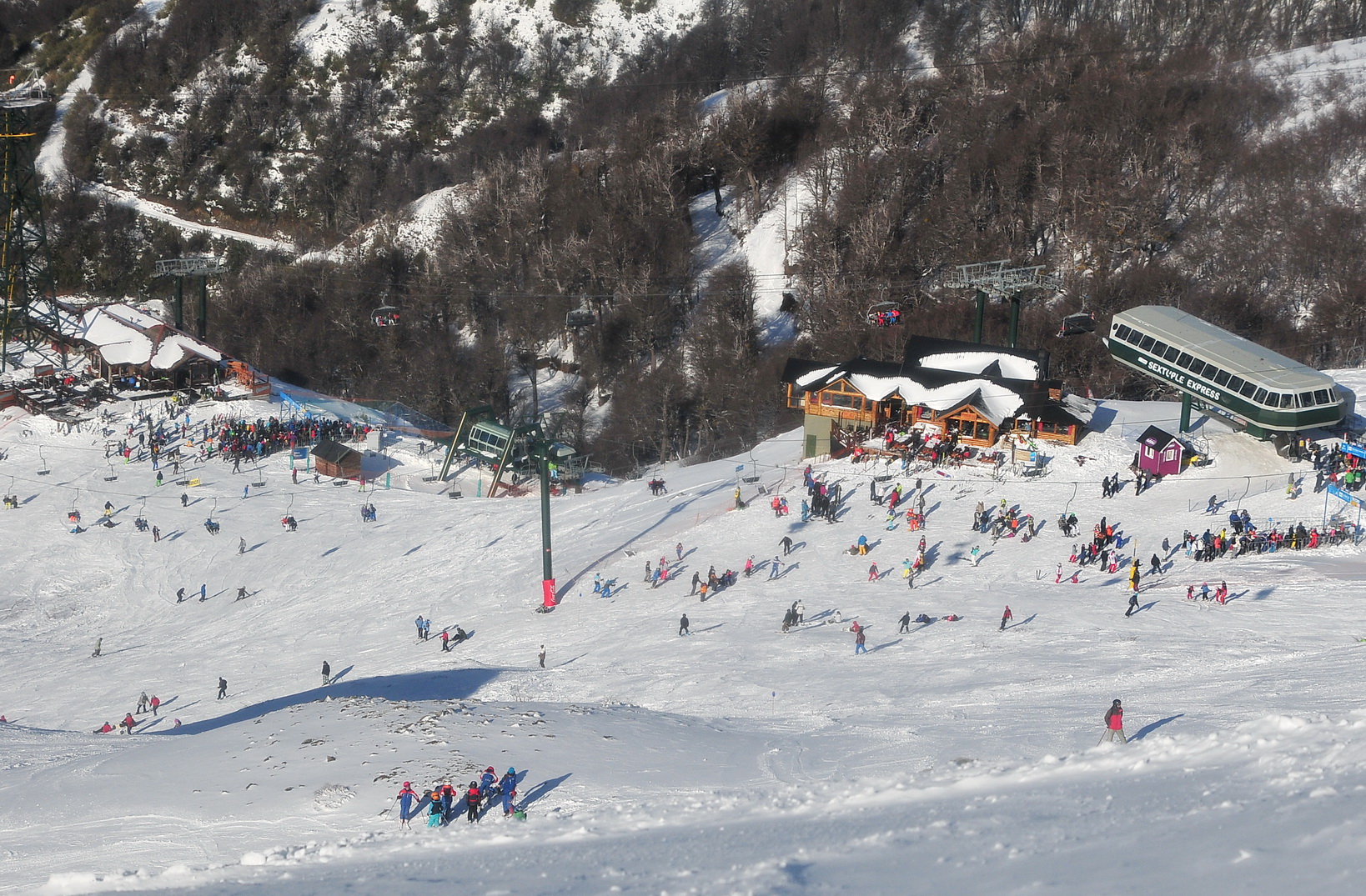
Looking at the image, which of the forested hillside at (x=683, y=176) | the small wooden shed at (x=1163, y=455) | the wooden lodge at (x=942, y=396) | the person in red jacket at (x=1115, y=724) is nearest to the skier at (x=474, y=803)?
the person in red jacket at (x=1115, y=724)

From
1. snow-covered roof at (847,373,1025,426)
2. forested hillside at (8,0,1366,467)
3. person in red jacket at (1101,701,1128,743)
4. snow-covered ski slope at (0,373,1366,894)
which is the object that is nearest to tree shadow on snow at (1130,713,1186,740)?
snow-covered ski slope at (0,373,1366,894)

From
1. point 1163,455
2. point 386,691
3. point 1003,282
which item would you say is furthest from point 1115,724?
point 1003,282

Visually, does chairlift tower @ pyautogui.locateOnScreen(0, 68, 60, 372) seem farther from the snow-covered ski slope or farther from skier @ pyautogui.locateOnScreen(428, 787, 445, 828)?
skier @ pyautogui.locateOnScreen(428, 787, 445, 828)

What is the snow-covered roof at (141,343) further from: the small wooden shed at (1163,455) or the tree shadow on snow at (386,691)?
the small wooden shed at (1163,455)

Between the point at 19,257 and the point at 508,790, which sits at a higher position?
the point at 19,257

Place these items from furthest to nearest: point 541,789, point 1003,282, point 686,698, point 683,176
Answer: point 683,176 → point 1003,282 → point 686,698 → point 541,789

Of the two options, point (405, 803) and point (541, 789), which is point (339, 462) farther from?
point (405, 803)
